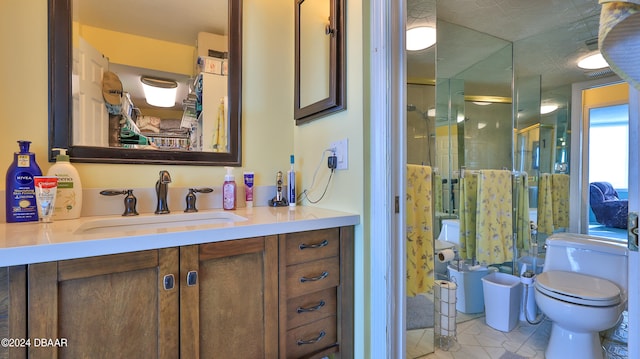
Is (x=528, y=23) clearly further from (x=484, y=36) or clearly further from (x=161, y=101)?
(x=161, y=101)

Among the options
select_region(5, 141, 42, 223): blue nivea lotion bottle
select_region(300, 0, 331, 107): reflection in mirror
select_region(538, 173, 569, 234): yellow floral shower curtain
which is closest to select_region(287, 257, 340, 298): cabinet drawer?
select_region(300, 0, 331, 107): reflection in mirror

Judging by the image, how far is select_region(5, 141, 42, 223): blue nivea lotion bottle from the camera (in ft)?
3.22

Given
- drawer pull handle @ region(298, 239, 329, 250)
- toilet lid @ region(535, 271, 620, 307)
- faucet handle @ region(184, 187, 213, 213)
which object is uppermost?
faucet handle @ region(184, 187, 213, 213)

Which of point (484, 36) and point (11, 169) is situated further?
point (484, 36)

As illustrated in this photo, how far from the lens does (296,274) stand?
1029 millimetres

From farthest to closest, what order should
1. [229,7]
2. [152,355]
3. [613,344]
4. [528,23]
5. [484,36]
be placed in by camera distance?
[484,36]
[528,23]
[613,344]
[229,7]
[152,355]

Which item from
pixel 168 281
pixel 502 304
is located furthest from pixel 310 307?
pixel 502 304

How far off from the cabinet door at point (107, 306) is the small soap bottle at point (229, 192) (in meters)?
0.55

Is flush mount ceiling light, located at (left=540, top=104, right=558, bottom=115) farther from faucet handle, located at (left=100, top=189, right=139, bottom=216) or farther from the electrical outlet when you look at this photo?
faucet handle, located at (left=100, top=189, right=139, bottom=216)

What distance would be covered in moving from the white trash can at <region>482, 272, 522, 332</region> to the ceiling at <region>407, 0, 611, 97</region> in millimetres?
1567

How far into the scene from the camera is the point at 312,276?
106cm

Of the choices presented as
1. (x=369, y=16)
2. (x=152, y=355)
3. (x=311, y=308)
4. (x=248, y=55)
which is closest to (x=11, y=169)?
(x=152, y=355)

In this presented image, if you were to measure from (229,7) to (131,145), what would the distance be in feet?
2.82

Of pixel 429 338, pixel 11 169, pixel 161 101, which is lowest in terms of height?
pixel 429 338
